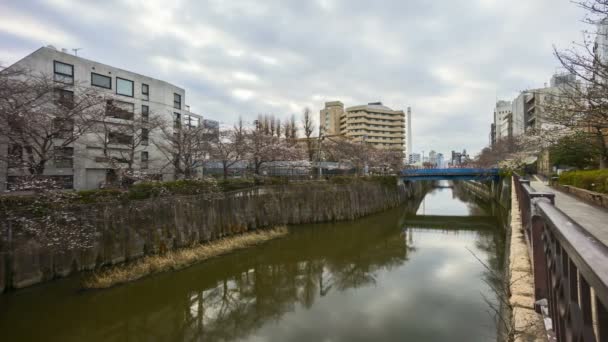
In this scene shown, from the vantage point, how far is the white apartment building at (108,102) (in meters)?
20.2

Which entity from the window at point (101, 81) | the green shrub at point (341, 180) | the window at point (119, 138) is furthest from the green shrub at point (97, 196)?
the green shrub at point (341, 180)

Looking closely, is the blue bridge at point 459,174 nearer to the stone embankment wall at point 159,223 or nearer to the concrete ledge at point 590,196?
the stone embankment wall at point 159,223

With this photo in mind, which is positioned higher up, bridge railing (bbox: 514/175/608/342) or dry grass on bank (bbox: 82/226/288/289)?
bridge railing (bbox: 514/175/608/342)

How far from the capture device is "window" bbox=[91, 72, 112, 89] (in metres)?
24.1

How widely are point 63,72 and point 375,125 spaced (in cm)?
6994

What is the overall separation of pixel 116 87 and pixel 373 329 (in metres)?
26.6

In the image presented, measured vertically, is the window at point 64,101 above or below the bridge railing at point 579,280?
above

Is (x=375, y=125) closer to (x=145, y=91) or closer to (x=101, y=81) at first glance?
(x=145, y=91)

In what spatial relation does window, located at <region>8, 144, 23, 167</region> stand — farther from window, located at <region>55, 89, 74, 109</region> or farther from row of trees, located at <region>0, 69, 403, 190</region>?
window, located at <region>55, 89, 74, 109</region>

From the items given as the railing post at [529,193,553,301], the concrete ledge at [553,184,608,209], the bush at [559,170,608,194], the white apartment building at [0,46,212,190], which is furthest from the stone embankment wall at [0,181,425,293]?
the bush at [559,170,608,194]

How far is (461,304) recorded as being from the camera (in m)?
10.9

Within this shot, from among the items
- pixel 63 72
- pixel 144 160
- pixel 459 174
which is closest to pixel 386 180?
pixel 459 174

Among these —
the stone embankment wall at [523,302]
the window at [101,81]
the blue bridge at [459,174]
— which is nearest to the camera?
the stone embankment wall at [523,302]

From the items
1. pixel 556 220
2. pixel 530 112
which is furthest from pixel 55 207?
pixel 530 112
